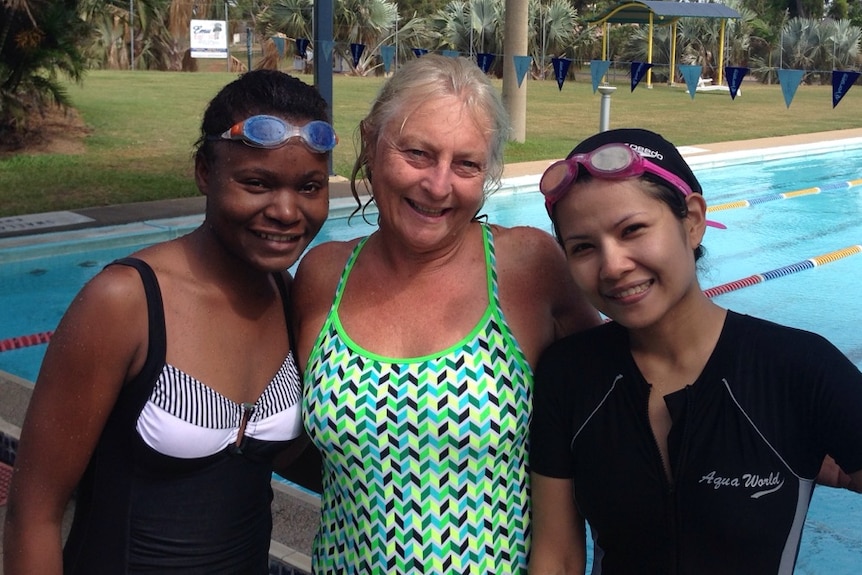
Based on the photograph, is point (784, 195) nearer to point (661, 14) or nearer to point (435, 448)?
point (435, 448)

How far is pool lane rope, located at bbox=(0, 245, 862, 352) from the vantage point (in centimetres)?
641

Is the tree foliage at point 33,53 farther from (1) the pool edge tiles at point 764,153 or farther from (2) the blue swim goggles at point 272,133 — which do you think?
(2) the blue swim goggles at point 272,133

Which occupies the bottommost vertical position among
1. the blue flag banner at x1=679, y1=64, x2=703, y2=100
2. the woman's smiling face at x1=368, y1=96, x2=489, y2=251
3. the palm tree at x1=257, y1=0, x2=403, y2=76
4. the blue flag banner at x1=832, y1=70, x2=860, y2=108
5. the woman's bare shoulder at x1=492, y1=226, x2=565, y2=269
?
the woman's bare shoulder at x1=492, y1=226, x2=565, y2=269

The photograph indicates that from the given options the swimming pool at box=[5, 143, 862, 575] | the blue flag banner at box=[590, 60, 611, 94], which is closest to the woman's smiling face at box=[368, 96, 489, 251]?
the swimming pool at box=[5, 143, 862, 575]

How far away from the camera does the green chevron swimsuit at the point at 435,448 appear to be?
6.42 ft

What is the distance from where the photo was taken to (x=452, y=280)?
7.07 feet

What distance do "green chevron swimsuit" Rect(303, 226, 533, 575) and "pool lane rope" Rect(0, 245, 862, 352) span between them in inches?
181

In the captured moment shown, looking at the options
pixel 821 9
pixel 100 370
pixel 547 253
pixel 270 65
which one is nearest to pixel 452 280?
pixel 547 253

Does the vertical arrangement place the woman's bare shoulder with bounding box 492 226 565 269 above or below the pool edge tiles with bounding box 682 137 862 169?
above

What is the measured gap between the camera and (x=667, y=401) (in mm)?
1776

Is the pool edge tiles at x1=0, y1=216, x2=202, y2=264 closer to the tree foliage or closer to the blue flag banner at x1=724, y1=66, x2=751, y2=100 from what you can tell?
the tree foliage

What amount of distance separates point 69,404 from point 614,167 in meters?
1.15

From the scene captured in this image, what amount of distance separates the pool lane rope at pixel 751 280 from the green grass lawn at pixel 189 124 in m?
2.18

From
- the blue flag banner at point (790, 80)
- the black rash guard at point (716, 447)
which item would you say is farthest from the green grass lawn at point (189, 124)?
the blue flag banner at point (790, 80)
